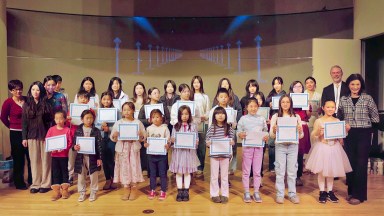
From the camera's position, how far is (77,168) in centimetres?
446

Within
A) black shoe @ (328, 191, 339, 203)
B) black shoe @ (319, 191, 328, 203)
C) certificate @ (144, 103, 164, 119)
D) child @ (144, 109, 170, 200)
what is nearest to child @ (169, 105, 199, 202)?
child @ (144, 109, 170, 200)

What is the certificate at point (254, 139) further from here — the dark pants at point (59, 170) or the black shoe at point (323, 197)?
the dark pants at point (59, 170)

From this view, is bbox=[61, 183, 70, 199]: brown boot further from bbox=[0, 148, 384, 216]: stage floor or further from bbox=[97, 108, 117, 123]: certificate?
bbox=[97, 108, 117, 123]: certificate

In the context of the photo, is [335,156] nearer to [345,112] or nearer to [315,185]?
[345,112]

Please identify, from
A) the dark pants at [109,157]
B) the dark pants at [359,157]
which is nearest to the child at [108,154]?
the dark pants at [109,157]

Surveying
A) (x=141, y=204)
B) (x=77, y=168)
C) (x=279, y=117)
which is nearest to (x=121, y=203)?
(x=141, y=204)

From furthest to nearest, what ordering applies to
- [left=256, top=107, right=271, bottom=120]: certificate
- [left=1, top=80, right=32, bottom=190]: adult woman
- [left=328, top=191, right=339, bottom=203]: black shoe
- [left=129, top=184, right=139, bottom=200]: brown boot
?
1. [left=256, top=107, right=271, bottom=120]: certificate
2. [left=1, top=80, right=32, bottom=190]: adult woman
3. [left=129, top=184, right=139, bottom=200]: brown boot
4. [left=328, top=191, right=339, bottom=203]: black shoe

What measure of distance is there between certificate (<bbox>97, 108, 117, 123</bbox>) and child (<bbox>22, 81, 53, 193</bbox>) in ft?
2.32

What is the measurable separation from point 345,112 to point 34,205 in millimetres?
4038

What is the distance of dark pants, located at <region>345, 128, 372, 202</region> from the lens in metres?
4.30

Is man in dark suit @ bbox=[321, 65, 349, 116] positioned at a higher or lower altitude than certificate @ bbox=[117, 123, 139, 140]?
higher

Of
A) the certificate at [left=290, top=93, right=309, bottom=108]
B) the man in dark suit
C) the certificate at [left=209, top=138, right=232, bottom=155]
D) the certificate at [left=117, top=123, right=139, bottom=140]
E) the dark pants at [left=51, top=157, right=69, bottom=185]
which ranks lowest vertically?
the dark pants at [left=51, top=157, right=69, bottom=185]

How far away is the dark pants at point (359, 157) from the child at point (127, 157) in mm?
2655

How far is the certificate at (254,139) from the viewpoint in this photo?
4.29 meters
